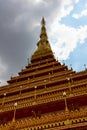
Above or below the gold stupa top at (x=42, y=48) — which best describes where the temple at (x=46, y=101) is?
below

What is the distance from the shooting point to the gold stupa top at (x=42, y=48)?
147 ft

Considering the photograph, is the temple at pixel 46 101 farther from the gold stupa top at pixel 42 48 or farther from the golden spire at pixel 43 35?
the golden spire at pixel 43 35

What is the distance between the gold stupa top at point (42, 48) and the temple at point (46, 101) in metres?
5.12

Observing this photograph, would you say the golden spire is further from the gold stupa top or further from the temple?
the temple

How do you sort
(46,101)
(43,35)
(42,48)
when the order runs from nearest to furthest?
(46,101), (42,48), (43,35)

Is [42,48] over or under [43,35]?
under

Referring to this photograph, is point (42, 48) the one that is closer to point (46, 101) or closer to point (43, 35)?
point (43, 35)

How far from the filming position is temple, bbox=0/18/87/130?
17330 millimetres

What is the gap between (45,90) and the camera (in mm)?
27469

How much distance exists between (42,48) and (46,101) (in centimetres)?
2422

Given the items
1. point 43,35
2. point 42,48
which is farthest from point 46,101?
point 43,35

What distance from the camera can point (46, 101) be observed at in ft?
78.7

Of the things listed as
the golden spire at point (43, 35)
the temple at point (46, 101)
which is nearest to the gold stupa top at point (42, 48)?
the golden spire at point (43, 35)

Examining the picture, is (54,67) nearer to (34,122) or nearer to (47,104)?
(47,104)
